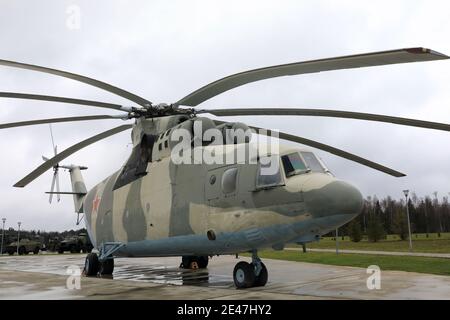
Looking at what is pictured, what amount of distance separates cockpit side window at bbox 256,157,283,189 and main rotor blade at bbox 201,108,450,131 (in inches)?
59.9

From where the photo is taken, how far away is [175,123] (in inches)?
479

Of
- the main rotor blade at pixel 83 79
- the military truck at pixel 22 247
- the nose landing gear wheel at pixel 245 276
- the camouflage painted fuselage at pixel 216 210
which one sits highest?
the main rotor blade at pixel 83 79

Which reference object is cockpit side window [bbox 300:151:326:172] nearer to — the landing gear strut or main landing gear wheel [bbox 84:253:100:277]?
the landing gear strut

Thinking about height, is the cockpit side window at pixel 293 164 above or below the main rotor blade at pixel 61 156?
below

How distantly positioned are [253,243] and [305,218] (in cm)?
147

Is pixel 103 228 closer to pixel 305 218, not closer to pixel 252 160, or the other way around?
pixel 252 160

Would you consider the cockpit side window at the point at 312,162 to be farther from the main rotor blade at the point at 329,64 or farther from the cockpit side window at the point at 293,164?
the main rotor blade at the point at 329,64

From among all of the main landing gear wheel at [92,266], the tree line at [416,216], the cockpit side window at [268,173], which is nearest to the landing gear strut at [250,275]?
the cockpit side window at [268,173]

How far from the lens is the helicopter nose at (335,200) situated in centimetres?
813

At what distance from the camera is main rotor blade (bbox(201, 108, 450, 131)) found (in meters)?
8.28

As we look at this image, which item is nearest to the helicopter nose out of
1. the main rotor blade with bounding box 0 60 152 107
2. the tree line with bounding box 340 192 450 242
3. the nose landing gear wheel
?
the nose landing gear wheel

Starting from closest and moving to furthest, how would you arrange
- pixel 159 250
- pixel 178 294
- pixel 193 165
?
pixel 178 294
pixel 193 165
pixel 159 250
